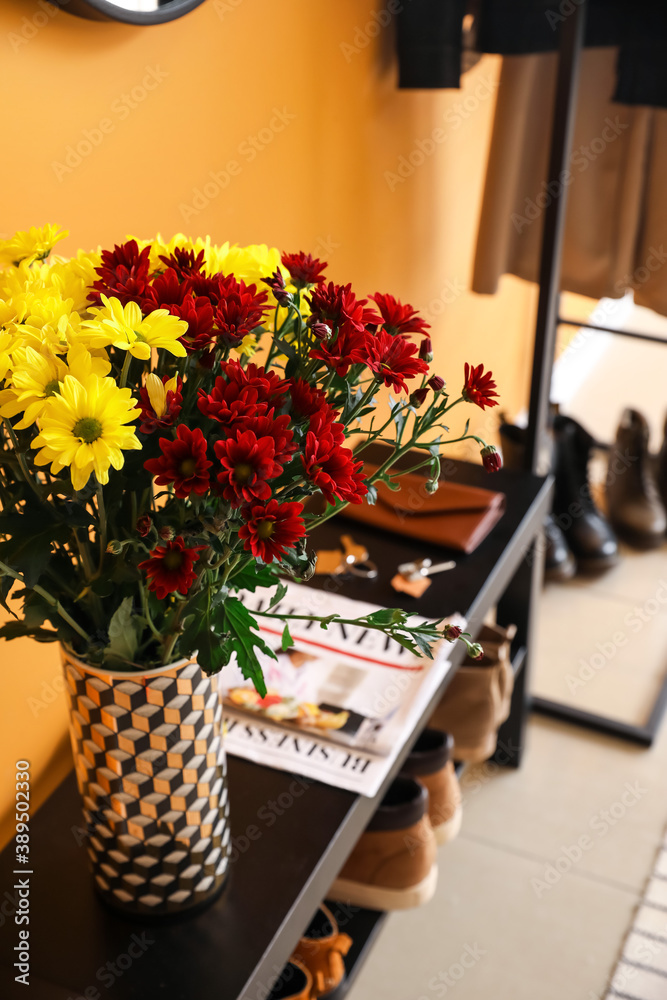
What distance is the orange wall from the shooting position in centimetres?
99

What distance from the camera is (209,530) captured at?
638 mm

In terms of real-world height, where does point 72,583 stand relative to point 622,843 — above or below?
above

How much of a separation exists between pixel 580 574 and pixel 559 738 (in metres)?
0.59

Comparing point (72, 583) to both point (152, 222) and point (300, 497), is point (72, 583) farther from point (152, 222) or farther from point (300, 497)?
point (152, 222)

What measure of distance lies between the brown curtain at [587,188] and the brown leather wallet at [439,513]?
0.71 meters

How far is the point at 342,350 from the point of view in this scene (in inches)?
26.1

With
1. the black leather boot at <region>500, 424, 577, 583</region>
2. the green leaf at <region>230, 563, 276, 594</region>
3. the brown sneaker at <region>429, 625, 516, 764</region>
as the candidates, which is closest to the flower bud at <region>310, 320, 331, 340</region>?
the green leaf at <region>230, 563, 276, 594</region>

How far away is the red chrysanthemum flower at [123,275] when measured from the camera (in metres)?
0.65

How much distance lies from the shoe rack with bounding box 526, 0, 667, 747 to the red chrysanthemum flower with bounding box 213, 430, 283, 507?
1.35 meters

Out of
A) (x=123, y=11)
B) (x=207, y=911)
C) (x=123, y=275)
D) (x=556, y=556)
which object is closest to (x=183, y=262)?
(x=123, y=275)

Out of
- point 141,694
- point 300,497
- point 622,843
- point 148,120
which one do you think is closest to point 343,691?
point 141,694

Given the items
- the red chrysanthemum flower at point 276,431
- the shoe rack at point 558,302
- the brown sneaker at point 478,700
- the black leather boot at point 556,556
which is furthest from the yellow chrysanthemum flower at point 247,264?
the black leather boot at point 556,556

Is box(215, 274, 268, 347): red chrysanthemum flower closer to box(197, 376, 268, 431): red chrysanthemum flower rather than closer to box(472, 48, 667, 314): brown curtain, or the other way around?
box(197, 376, 268, 431): red chrysanthemum flower

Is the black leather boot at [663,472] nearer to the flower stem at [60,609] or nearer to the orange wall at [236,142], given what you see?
the orange wall at [236,142]
